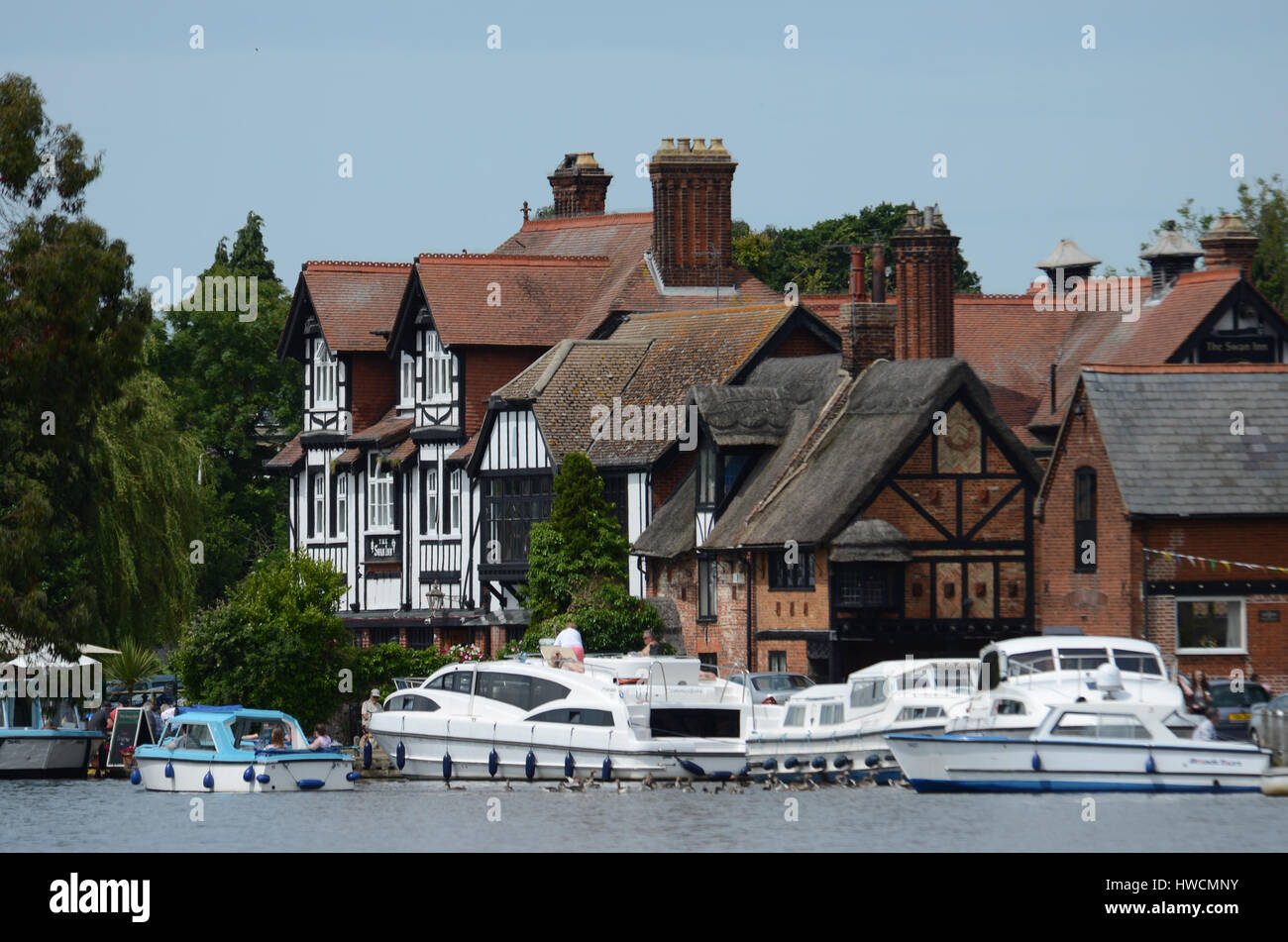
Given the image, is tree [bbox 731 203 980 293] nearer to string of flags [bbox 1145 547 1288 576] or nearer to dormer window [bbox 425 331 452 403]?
dormer window [bbox 425 331 452 403]

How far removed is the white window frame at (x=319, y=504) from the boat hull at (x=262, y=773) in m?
26.6

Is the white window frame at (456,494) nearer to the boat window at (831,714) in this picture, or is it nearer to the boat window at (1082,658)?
the boat window at (831,714)

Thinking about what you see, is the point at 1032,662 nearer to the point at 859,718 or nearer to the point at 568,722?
the point at 859,718

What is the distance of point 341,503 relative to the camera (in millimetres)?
68938

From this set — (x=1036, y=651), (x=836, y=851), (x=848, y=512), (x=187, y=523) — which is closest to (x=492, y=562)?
(x=187, y=523)

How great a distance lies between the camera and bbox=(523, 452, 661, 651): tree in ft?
184

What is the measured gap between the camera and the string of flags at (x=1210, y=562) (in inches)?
1945

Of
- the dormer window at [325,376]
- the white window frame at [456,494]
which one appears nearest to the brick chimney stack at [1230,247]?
the white window frame at [456,494]

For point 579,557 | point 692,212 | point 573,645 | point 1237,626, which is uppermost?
point 692,212

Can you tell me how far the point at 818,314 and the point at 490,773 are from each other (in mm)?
22645

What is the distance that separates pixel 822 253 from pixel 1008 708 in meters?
60.0

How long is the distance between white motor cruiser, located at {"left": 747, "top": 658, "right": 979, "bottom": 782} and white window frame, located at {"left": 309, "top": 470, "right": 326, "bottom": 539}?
28713 mm

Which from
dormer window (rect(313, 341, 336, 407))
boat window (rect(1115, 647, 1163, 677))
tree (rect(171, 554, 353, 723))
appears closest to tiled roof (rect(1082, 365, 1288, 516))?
boat window (rect(1115, 647, 1163, 677))

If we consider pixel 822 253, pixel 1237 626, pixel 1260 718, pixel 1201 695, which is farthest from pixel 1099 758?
pixel 822 253
